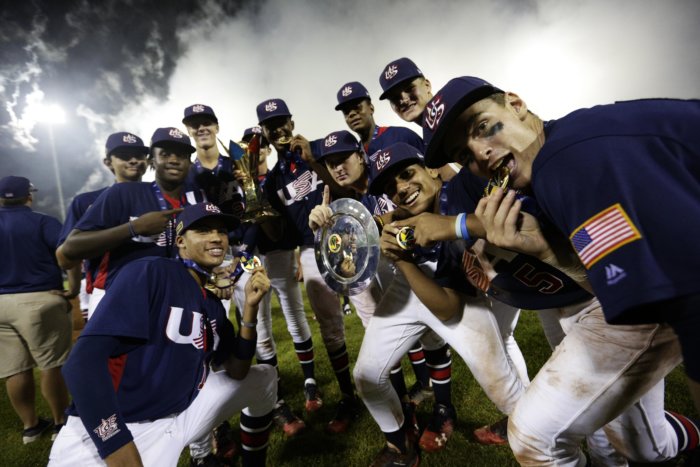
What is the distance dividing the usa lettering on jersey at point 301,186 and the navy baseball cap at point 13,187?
3598mm

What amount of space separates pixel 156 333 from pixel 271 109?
314 cm

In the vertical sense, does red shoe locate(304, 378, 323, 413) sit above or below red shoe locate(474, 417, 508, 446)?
below

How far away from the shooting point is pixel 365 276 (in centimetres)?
257

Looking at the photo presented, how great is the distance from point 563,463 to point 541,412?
1.11 feet

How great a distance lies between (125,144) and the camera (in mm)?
4180

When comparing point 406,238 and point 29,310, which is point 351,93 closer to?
point 406,238

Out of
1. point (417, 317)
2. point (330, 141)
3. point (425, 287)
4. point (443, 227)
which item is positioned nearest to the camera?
point (443, 227)

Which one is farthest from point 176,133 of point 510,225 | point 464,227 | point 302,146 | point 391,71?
point 510,225

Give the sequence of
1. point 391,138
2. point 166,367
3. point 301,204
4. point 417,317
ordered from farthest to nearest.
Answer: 1. point 301,204
2. point 391,138
3. point 417,317
4. point 166,367

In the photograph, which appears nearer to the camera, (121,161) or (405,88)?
(405,88)

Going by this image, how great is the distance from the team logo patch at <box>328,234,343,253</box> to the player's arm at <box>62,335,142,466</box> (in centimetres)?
168

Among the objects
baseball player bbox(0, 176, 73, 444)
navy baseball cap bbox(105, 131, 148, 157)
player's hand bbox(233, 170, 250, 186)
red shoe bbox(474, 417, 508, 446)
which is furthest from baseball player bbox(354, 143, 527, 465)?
baseball player bbox(0, 176, 73, 444)

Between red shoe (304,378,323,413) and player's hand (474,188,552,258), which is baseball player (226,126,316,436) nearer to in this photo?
red shoe (304,378,323,413)

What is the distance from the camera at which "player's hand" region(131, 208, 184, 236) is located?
3.10 meters
